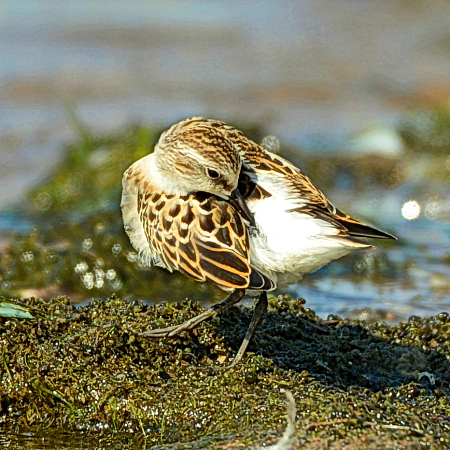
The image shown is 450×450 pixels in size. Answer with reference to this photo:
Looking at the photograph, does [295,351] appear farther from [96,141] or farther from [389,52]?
[389,52]

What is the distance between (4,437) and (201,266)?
1.21 m

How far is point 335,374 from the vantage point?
4840 millimetres

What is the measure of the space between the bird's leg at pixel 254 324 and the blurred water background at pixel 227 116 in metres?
1.53

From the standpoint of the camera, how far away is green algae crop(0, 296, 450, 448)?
13.3 ft

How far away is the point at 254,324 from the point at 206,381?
513mm

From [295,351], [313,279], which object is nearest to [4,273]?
[313,279]

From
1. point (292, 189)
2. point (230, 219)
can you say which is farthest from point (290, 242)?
point (292, 189)

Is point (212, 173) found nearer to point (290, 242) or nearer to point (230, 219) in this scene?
point (230, 219)

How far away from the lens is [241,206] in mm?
4656

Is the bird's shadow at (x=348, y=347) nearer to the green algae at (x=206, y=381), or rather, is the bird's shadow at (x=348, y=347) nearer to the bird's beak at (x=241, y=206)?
the green algae at (x=206, y=381)

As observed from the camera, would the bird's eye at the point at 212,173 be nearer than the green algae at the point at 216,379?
No

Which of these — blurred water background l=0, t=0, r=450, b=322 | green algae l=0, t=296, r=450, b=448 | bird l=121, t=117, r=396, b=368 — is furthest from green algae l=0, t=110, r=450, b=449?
blurred water background l=0, t=0, r=450, b=322

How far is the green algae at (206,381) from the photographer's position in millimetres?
4051

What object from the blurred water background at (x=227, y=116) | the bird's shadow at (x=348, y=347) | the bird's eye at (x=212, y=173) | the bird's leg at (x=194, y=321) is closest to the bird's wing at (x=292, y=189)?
the bird's eye at (x=212, y=173)
